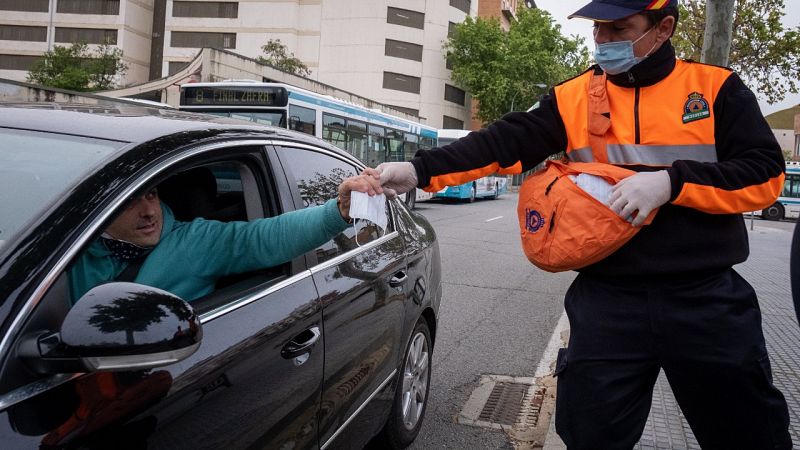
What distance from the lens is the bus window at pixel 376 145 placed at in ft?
58.9

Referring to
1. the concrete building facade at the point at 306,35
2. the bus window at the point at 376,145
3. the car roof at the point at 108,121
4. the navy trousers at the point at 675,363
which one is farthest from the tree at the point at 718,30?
the concrete building facade at the point at 306,35

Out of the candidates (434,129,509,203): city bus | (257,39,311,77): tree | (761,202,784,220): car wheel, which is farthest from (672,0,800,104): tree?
(257,39,311,77): tree

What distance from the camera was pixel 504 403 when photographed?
433cm

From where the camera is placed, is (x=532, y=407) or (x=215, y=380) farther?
(x=532, y=407)

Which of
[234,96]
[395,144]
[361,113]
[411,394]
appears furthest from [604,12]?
[395,144]

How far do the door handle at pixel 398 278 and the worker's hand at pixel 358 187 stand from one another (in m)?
0.86

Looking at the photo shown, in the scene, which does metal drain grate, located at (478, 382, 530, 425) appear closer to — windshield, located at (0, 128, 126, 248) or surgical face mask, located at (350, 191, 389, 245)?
surgical face mask, located at (350, 191, 389, 245)

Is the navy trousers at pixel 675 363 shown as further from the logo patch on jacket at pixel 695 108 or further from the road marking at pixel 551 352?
the road marking at pixel 551 352

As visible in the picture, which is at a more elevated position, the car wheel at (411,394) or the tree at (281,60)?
the tree at (281,60)

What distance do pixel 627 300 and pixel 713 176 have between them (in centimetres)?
46

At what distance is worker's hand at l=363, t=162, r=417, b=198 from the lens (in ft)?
7.35

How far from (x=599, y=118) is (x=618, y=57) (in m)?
0.20

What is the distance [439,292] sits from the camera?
13.3 feet

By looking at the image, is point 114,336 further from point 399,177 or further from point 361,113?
point 361,113
